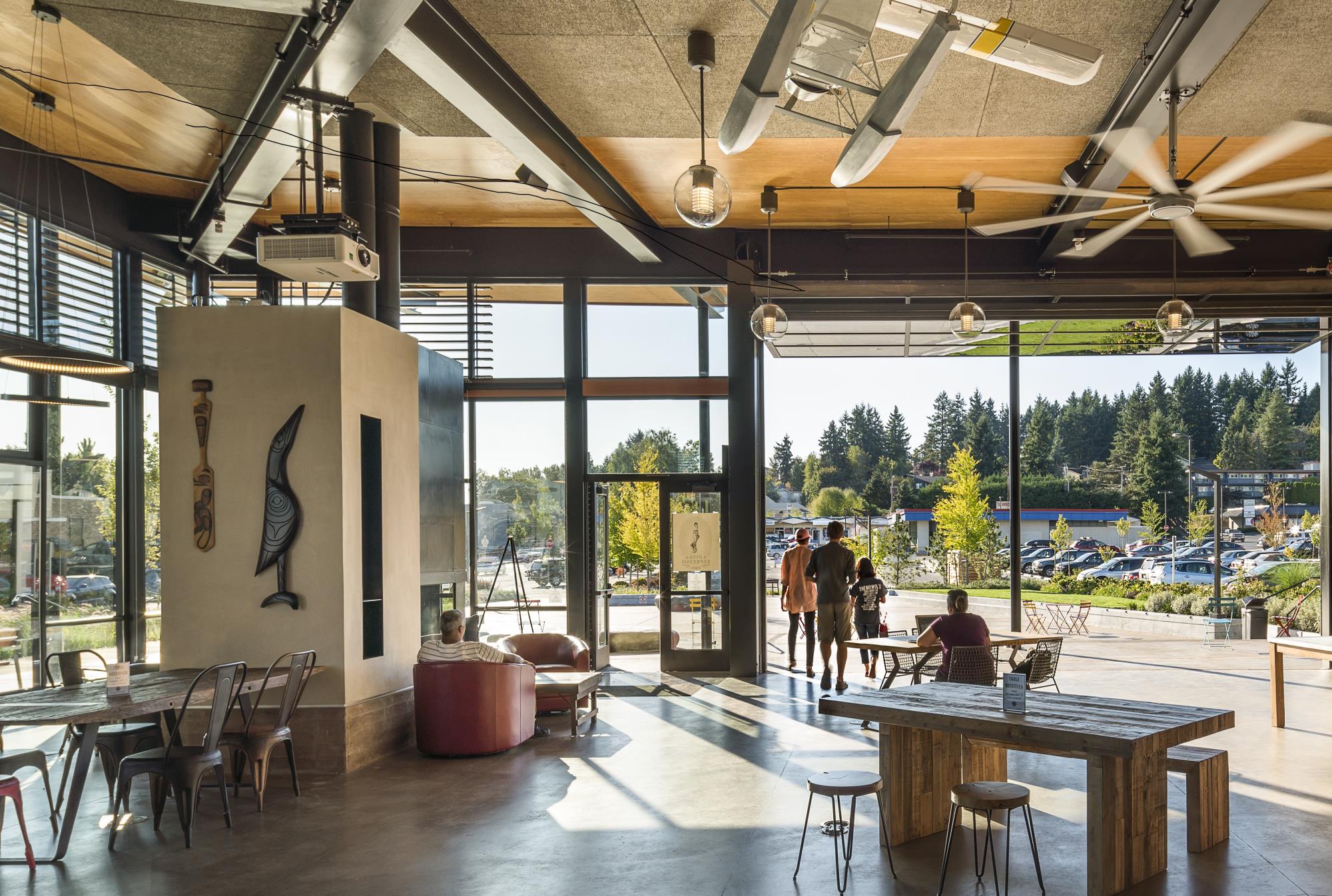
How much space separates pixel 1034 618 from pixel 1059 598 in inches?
204

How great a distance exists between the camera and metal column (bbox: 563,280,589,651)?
10859 millimetres

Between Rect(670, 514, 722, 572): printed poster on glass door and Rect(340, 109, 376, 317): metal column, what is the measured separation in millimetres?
4555

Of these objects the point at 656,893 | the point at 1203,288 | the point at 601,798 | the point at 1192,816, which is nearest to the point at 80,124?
the point at 601,798

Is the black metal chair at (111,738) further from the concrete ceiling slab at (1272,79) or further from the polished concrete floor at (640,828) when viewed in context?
the concrete ceiling slab at (1272,79)

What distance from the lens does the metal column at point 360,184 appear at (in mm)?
7355

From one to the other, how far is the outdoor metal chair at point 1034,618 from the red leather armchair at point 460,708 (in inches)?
329

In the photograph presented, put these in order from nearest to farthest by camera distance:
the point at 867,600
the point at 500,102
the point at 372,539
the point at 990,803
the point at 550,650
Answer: the point at 990,803, the point at 500,102, the point at 372,539, the point at 550,650, the point at 867,600

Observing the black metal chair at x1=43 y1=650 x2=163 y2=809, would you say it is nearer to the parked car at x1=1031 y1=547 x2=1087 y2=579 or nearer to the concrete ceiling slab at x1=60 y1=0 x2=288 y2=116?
the concrete ceiling slab at x1=60 y1=0 x2=288 y2=116

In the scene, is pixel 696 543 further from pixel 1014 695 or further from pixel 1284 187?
pixel 1284 187

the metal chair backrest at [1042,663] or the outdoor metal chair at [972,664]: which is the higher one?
the outdoor metal chair at [972,664]

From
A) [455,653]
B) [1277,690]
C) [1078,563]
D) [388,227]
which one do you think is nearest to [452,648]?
[455,653]

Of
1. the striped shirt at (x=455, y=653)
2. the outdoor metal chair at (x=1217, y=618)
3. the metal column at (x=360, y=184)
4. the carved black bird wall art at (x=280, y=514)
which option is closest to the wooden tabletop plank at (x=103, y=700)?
the carved black bird wall art at (x=280, y=514)

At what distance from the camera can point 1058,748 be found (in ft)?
14.3

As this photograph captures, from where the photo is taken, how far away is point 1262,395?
2050 centimetres
